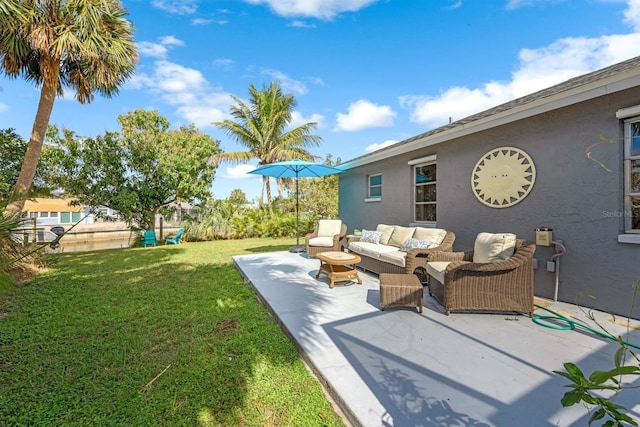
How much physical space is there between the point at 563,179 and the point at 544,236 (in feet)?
3.35

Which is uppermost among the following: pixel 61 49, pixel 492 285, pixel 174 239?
pixel 61 49

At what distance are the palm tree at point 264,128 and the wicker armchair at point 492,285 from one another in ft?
50.0

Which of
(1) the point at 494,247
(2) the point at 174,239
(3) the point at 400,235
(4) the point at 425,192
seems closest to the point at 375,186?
(4) the point at 425,192

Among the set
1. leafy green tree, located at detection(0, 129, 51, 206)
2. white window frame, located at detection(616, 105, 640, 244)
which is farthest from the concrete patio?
leafy green tree, located at detection(0, 129, 51, 206)

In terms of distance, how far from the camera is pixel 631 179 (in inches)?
168

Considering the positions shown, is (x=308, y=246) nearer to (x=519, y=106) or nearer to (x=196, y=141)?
(x=519, y=106)

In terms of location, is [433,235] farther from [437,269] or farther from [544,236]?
[544,236]

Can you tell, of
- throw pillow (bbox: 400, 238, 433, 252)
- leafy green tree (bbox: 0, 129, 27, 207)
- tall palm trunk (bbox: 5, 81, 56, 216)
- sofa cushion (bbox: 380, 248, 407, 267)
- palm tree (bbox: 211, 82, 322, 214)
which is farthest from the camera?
palm tree (bbox: 211, 82, 322, 214)

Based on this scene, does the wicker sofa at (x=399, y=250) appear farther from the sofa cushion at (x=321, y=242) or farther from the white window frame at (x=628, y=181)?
the white window frame at (x=628, y=181)

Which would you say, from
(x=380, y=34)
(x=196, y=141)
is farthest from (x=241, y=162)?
(x=380, y=34)

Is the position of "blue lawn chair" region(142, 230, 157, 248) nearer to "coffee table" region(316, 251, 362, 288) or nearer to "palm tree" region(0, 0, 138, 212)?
"palm tree" region(0, 0, 138, 212)

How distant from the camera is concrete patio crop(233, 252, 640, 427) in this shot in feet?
7.68

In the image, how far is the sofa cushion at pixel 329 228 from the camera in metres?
9.84

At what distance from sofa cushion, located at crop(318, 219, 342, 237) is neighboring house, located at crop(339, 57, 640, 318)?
344 cm
